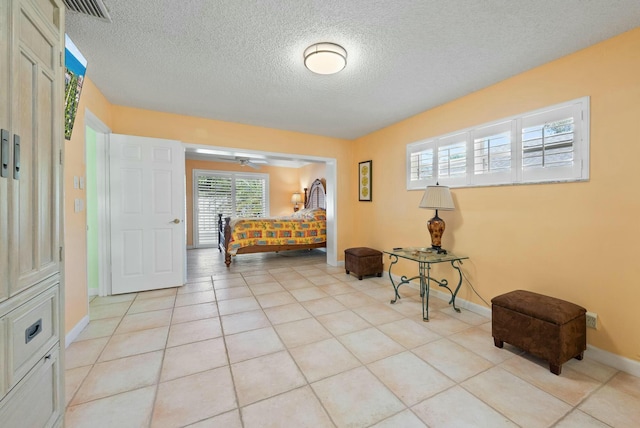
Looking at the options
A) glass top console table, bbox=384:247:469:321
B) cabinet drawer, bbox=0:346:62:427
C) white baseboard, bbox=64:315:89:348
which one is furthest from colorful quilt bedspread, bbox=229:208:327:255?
cabinet drawer, bbox=0:346:62:427

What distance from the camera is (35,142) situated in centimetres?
101

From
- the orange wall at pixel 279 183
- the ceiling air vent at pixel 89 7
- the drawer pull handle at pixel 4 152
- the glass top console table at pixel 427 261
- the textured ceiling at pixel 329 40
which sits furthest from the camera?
the orange wall at pixel 279 183

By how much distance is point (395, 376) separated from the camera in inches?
66.8

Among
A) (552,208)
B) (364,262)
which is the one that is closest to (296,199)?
(364,262)

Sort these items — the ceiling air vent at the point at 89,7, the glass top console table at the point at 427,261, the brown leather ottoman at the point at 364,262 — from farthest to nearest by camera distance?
the brown leather ottoman at the point at 364,262 < the glass top console table at the point at 427,261 < the ceiling air vent at the point at 89,7

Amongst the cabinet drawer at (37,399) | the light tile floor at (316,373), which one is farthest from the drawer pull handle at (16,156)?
the light tile floor at (316,373)

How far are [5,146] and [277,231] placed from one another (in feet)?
14.3

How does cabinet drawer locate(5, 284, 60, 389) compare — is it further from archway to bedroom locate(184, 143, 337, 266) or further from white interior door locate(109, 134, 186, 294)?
archway to bedroom locate(184, 143, 337, 266)

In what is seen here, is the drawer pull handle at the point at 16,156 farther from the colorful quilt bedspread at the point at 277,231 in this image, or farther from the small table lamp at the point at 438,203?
the colorful quilt bedspread at the point at 277,231

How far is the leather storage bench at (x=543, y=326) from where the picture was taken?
67.4 inches

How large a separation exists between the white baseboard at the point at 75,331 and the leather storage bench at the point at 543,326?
3.45 metres

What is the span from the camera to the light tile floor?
138 cm

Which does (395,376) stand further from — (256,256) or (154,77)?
(256,256)

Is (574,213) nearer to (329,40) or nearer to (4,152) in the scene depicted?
(329,40)
